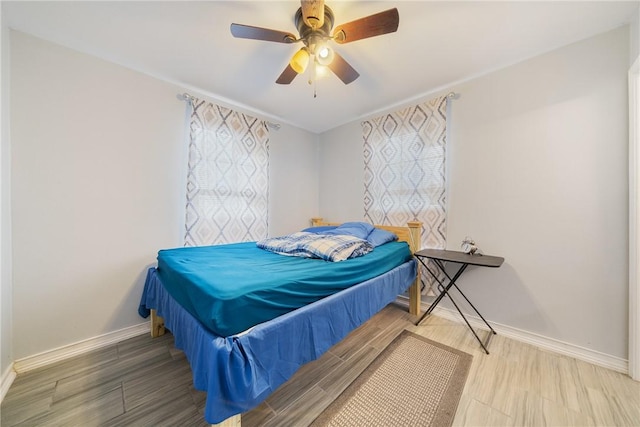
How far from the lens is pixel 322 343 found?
1307mm

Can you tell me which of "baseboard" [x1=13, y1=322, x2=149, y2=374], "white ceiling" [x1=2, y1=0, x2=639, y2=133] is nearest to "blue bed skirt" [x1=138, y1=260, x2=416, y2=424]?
"baseboard" [x1=13, y1=322, x2=149, y2=374]

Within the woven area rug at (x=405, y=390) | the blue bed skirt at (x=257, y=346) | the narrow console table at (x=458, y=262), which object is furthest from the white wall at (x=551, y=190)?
the blue bed skirt at (x=257, y=346)

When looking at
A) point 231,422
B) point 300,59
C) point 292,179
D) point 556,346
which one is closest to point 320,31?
point 300,59

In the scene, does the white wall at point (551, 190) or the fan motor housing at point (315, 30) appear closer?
the fan motor housing at point (315, 30)

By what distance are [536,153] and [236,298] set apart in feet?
8.45

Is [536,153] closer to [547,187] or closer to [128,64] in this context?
[547,187]

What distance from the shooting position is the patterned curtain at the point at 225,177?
232 cm

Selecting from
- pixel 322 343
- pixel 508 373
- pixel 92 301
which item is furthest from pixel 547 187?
pixel 92 301

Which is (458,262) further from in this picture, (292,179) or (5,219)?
(5,219)

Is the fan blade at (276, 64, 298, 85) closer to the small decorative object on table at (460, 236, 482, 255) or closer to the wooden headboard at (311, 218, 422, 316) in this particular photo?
the wooden headboard at (311, 218, 422, 316)

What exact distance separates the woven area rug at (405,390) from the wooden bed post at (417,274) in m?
0.59

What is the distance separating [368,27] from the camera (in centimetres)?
130

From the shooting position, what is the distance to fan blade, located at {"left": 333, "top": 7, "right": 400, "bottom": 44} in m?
1.20

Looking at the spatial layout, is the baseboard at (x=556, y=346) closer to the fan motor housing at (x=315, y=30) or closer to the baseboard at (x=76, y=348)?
the fan motor housing at (x=315, y=30)
